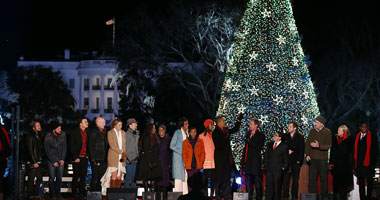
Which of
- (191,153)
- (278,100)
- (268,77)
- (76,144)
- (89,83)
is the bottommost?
(191,153)

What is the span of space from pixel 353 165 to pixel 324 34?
33311mm

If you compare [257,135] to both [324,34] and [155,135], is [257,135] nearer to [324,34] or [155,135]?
[155,135]

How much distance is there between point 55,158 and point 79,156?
578 mm

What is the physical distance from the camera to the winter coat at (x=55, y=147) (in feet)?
54.2

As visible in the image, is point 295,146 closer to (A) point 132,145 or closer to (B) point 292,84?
(A) point 132,145

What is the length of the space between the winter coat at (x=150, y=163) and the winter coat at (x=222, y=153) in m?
1.40

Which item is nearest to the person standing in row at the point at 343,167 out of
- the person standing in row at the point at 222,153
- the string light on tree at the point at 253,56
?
the person standing in row at the point at 222,153

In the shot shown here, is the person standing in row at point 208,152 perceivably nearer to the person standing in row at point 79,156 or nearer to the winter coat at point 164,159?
the winter coat at point 164,159

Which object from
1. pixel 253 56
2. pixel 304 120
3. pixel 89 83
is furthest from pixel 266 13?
pixel 89 83

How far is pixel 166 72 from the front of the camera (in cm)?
4034

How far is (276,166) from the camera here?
15781mm

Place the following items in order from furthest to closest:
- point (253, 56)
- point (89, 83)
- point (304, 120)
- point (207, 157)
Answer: point (89, 83)
point (253, 56)
point (304, 120)
point (207, 157)

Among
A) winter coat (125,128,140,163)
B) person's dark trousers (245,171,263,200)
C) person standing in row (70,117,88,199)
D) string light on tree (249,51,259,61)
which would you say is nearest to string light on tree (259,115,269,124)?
string light on tree (249,51,259,61)

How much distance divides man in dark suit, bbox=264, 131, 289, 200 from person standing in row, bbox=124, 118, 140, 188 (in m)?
3.39
